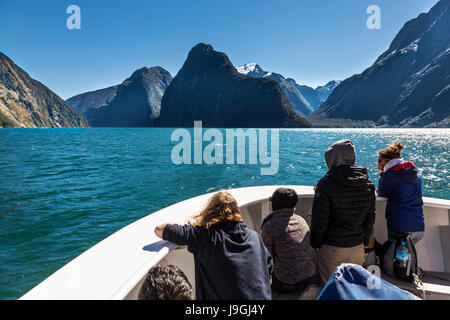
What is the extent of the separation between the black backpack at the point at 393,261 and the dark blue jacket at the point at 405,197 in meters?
0.15

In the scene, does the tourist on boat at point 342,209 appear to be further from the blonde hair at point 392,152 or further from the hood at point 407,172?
the blonde hair at point 392,152

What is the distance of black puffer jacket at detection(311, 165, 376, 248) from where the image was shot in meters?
2.47

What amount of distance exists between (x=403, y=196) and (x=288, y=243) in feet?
5.65

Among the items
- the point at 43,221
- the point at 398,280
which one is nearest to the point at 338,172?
the point at 398,280

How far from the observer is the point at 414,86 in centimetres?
16538

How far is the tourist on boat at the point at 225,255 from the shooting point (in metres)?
1.71

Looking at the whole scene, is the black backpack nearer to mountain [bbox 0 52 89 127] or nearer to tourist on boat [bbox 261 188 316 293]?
tourist on boat [bbox 261 188 316 293]

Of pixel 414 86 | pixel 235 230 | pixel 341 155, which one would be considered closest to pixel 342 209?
pixel 341 155

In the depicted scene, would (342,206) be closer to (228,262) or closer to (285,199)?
(285,199)

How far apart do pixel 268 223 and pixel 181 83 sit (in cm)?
20533

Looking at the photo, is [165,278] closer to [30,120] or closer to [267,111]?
[267,111]

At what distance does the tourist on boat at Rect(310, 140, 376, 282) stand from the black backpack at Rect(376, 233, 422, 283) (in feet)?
2.43

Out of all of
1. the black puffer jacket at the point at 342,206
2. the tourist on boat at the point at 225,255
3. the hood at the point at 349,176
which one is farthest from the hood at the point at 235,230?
the hood at the point at 349,176
